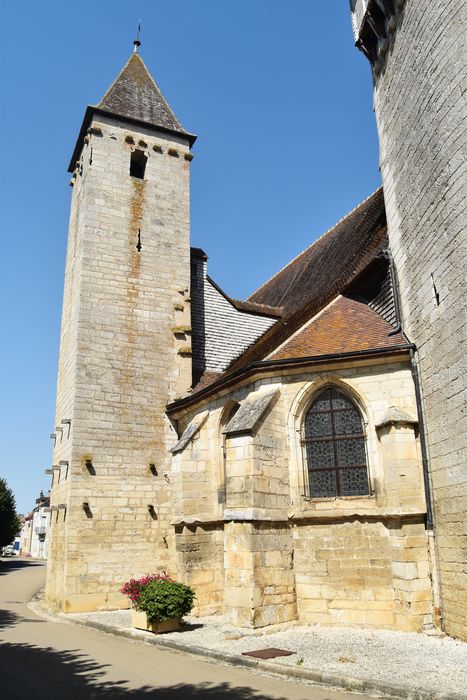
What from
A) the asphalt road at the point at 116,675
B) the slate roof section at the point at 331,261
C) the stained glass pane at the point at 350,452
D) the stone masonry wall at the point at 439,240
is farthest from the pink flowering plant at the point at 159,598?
the slate roof section at the point at 331,261

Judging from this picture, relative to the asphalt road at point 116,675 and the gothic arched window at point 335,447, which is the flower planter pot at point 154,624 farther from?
the gothic arched window at point 335,447

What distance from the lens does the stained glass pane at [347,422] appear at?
1041 centimetres

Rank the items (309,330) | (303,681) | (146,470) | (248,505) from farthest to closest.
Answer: (146,470) → (309,330) → (248,505) → (303,681)

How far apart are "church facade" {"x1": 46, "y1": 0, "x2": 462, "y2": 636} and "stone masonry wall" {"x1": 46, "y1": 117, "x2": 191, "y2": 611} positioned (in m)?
0.04

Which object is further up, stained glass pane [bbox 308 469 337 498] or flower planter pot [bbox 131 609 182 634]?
stained glass pane [bbox 308 469 337 498]

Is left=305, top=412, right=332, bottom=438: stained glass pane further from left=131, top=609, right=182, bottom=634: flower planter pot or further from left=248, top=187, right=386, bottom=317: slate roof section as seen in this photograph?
left=131, top=609, right=182, bottom=634: flower planter pot

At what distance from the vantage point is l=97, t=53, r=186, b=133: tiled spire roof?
17250 millimetres

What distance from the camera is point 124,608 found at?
12.7m

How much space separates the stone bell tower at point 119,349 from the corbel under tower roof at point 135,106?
5 cm

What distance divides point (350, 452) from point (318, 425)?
79 centimetres

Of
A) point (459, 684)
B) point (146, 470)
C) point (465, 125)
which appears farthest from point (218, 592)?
point (465, 125)

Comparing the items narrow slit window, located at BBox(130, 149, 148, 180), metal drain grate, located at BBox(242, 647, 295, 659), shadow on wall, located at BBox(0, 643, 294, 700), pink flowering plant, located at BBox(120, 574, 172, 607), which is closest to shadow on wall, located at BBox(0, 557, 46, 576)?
narrow slit window, located at BBox(130, 149, 148, 180)

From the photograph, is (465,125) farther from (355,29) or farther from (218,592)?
(218,592)

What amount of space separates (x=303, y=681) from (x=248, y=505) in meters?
3.48
